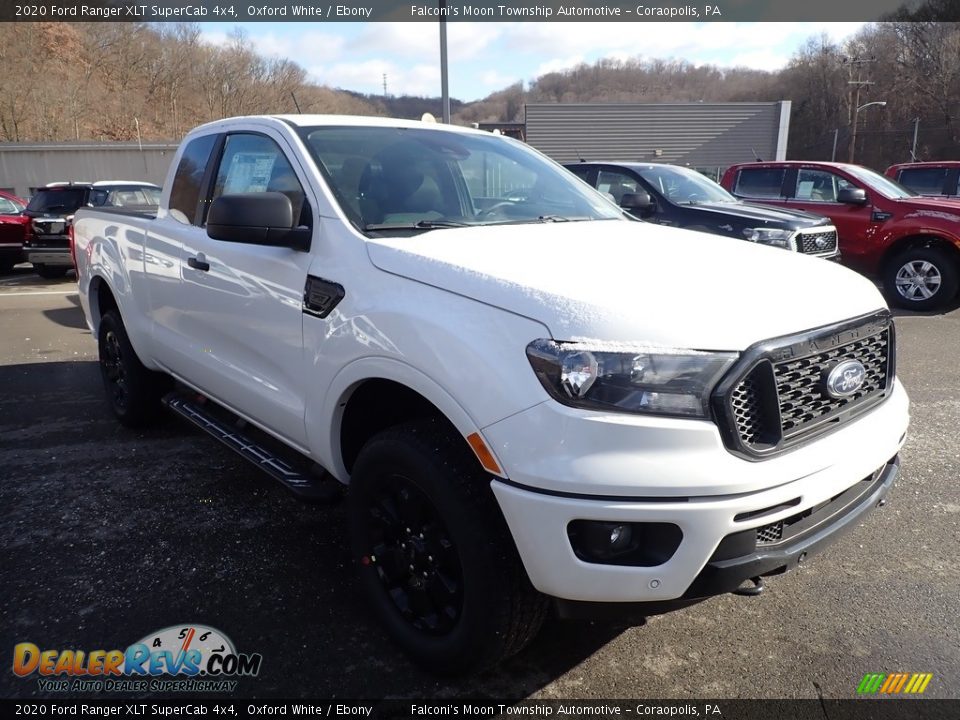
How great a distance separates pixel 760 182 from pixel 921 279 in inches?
111

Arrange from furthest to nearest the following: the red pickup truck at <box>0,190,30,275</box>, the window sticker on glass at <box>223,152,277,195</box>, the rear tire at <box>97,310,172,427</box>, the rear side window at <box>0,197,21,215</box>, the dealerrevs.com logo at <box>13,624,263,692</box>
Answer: the rear side window at <box>0,197,21,215</box> → the red pickup truck at <box>0,190,30,275</box> → the rear tire at <box>97,310,172,427</box> → the window sticker on glass at <box>223,152,277,195</box> → the dealerrevs.com logo at <box>13,624,263,692</box>

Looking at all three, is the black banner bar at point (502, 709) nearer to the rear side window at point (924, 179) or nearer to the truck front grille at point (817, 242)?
the truck front grille at point (817, 242)

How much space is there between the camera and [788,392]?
1.96 metres

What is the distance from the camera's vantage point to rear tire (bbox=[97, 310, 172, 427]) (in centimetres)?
452

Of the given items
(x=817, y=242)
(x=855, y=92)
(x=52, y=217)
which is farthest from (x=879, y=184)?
(x=855, y=92)

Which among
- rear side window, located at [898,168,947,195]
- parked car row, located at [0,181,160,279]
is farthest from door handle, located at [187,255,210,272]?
rear side window, located at [898,168,947,195]

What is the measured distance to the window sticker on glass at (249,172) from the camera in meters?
3.15

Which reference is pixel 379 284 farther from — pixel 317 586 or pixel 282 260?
pixel 317 586

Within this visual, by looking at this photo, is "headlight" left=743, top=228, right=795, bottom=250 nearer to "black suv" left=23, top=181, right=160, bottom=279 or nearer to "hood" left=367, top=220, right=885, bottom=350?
"hood" left=367, top=220, right=885, bottom=350

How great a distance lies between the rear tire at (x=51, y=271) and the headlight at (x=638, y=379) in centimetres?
1307

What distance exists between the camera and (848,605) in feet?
8.96

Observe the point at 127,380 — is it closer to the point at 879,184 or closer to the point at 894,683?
the point at 894,683

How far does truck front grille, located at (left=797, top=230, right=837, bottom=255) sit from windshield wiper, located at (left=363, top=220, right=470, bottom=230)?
6240mm

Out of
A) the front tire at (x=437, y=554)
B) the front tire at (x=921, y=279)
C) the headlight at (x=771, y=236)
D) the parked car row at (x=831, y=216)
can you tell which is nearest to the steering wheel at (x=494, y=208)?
the front tire at (x=437, y=554)
